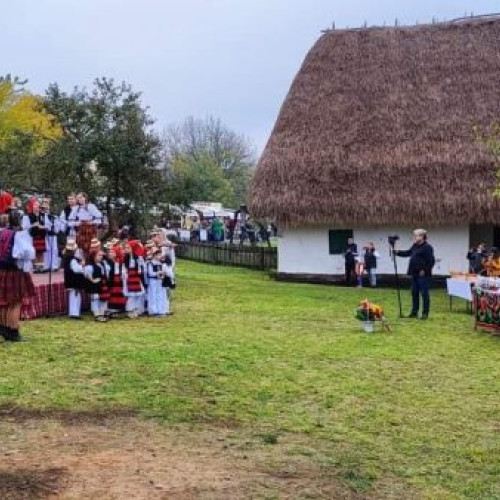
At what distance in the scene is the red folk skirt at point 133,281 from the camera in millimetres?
15016

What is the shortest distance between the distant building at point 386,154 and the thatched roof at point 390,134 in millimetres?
32

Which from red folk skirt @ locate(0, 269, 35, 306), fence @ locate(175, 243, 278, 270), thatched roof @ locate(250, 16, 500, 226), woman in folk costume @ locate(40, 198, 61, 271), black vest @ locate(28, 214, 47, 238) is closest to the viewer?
red folk skirt @ locate(0, 269, 35, 306)

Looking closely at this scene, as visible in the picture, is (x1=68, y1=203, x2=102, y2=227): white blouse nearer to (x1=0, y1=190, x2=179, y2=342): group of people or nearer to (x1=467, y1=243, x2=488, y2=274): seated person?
(x1=0, y1=190, x2=179, y2=342): group of people

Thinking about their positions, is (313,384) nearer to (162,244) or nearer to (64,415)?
(64,415)

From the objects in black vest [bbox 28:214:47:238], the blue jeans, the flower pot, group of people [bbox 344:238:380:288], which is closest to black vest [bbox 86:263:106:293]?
black vest [bbox 28:214:47:238]

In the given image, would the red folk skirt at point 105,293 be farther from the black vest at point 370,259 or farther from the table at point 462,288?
the black vest at point 370,259

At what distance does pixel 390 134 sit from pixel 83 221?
1197 cm

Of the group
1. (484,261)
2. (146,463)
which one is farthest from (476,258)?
(146,463)

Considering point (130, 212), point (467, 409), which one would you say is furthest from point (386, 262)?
point (467, 409)

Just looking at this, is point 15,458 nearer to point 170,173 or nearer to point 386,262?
point 170,173

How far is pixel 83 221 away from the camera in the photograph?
55.7 ft

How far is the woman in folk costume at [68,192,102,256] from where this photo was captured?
1689 cm

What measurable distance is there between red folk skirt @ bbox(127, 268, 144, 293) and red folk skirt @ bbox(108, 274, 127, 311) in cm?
17

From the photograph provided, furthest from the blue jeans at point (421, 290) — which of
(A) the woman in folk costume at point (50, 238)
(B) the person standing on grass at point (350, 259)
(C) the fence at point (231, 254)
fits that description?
(C) the fence at point (231, 254)
